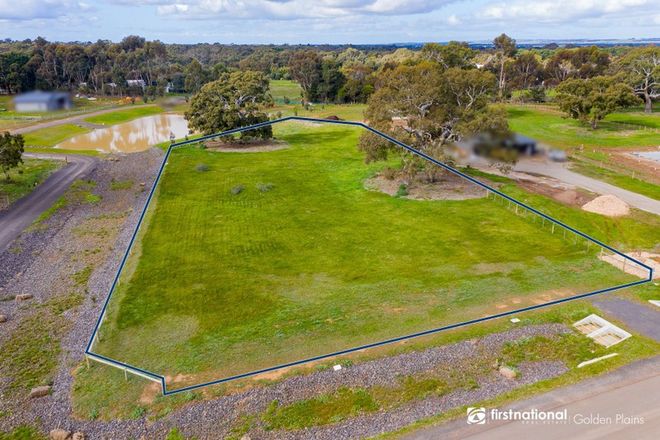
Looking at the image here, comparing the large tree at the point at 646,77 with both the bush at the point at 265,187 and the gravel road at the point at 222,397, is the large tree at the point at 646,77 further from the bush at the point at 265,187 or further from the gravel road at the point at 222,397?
the gravel road at the point at 222,397

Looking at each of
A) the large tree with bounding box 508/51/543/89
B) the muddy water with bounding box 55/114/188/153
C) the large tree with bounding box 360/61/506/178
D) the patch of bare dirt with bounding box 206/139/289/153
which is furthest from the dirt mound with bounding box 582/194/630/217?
the large tree with bounding box 508/51/543/89

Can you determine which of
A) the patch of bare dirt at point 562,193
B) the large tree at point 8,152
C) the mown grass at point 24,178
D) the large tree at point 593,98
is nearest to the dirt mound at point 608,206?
the patch of bare dirt at point 562,193

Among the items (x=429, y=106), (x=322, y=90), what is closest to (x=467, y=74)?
(x=429, y=106)

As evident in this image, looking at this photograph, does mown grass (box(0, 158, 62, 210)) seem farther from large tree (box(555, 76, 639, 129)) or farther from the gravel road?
large tree (box(555, 76, 639, 129))

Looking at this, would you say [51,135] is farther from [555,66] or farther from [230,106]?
[555,66]

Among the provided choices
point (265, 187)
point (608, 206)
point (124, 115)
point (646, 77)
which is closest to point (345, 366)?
point (265, 187)

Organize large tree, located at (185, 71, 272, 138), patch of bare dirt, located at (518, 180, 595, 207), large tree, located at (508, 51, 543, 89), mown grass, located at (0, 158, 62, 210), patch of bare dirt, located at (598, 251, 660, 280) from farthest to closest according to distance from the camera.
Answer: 1. large tree, located at (508, 51, 543, 89)
2. large tree, located at (185, 71, 272, 138)
3. mown grass, located at (0, 158, 62, 210)
4. patch of bare dirt, located at (518, 180, 595, 207)
5. patch of bare dirt, located at (598, 251, 660, 280)

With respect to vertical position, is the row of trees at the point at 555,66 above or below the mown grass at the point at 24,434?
above
